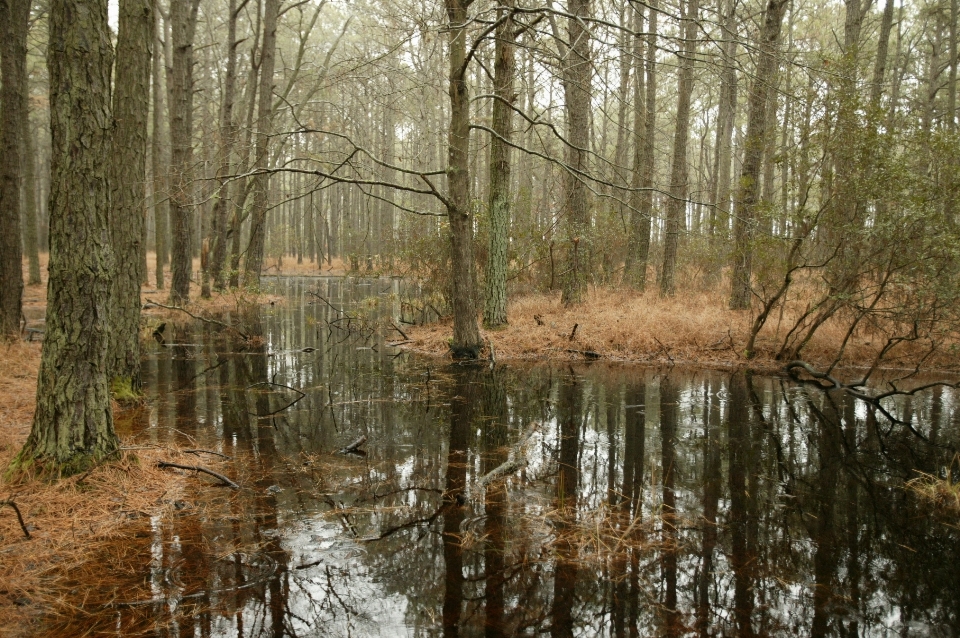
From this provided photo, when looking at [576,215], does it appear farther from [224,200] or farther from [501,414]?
[224,200]

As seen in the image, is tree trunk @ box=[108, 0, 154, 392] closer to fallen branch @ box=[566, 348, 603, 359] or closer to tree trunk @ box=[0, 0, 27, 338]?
tree trunk @ box=[0, 0, 27, 338]

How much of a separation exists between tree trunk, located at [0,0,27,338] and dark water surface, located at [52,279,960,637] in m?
3.85

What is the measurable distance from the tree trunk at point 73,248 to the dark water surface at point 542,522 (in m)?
1.09

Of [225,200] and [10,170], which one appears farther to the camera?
[225,200]

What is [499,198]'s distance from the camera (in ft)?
42.5

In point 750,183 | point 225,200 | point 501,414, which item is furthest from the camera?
point 225,200

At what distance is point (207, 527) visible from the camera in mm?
4594

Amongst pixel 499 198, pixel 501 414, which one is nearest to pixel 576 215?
pixel 499 198

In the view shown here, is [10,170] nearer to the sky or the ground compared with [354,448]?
nearer to the sky

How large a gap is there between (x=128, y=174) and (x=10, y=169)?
4043mm

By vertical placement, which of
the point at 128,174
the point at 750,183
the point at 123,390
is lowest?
the point at 123,390

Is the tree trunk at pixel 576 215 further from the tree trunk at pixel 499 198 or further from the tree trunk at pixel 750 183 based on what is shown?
the tree trunk at pixel 750 183

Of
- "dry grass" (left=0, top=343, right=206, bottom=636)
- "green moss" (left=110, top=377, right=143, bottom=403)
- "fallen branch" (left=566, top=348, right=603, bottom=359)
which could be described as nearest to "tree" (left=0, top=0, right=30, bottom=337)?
"green moss" (left=110, top=377, right=143, bottom=403)

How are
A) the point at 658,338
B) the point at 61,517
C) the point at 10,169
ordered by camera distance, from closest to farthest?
the point at 61,517, the point at 10,169, the point at 658,338
